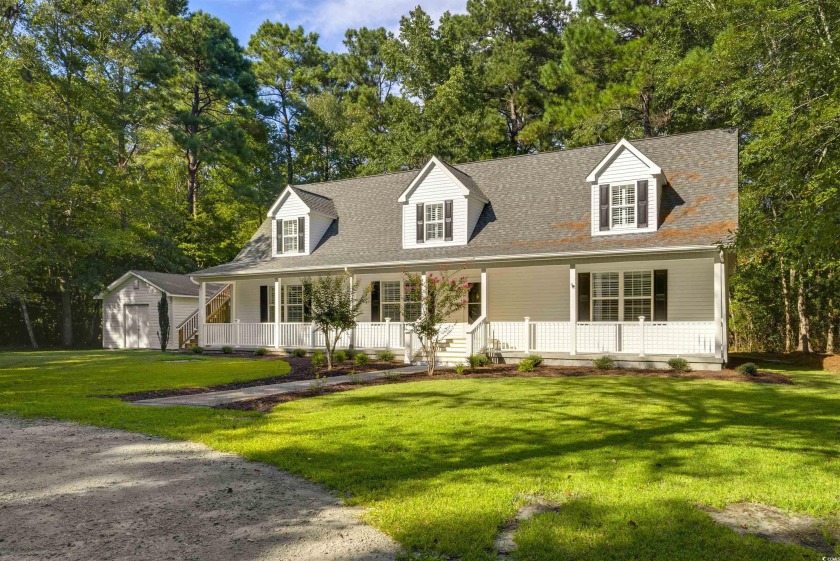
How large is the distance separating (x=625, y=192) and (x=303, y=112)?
102 feet

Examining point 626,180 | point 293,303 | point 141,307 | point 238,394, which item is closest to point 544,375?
point 626,180

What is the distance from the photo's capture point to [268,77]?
143 feet

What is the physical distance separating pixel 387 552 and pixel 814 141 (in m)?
17.2

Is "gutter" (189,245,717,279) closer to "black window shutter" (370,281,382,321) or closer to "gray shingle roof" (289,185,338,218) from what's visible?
"black window shutter" (370,281,382,321)

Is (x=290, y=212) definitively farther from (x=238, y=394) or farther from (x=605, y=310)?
(x=605, y=310)

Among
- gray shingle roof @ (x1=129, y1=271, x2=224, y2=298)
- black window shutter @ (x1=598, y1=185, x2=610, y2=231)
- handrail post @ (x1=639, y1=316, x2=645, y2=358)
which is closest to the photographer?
handrail post @ (x1=639, y1=316, x2=645, y2=358)

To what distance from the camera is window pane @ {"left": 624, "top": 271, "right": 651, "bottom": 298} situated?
1725cm

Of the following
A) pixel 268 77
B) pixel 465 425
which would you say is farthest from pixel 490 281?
pixel 268 77

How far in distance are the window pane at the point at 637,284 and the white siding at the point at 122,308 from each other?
20.5 metres

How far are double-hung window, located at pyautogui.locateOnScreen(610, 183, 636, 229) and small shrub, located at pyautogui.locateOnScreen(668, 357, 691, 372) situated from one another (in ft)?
14.2

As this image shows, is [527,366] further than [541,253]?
No

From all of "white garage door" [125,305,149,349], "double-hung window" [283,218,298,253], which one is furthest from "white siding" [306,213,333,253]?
"white garage door" [125,305,149,349]

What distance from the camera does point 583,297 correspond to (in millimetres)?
17734

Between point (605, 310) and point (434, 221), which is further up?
point (434, 221)
